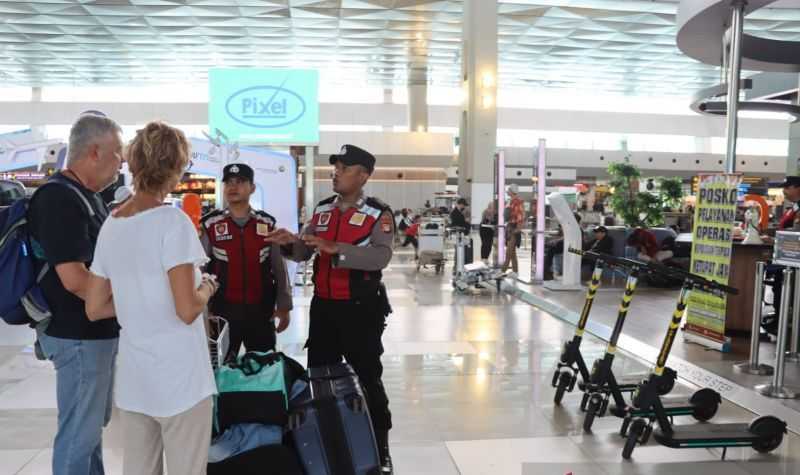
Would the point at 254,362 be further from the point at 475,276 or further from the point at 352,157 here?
the point at 475,276

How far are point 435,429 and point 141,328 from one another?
91.4 inches

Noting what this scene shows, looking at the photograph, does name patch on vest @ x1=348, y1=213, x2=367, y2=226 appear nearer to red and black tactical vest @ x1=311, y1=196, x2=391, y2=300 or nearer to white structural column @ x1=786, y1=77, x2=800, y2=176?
red and black tactical vest @ x1=311, y1=196, x2=391, y2=300

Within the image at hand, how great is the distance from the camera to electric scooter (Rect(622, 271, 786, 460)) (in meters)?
3.15

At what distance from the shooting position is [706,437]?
126 inches

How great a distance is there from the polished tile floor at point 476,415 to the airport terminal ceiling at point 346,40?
11.1 meters

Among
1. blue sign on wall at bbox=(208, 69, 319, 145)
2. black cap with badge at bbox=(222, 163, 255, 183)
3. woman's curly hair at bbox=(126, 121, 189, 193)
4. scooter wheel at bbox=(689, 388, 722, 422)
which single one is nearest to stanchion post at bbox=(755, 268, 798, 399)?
scooter wheel at bbox=(689, 388, 722, 422)

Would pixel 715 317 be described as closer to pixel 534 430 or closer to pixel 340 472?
pixel 534 430

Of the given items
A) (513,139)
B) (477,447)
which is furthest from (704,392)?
(513,139)

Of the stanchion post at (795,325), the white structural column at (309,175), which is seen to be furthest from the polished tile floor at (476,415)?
the white structural column at (309,175)

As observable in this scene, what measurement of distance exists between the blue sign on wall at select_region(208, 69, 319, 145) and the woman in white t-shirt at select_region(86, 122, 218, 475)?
5.43 metres

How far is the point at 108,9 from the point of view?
15.7 m

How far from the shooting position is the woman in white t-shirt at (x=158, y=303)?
1.62 metres

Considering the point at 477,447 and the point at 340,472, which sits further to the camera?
the point at 477,447

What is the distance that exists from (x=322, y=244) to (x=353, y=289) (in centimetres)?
29
